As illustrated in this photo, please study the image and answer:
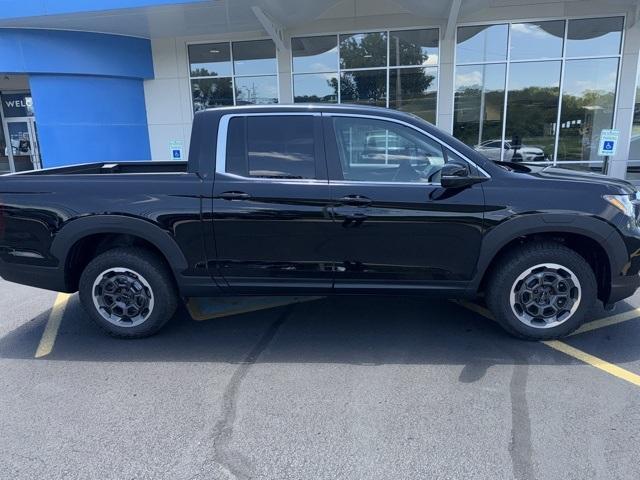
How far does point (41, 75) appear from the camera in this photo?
12.1m

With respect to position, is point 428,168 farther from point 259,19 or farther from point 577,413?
point 259,19

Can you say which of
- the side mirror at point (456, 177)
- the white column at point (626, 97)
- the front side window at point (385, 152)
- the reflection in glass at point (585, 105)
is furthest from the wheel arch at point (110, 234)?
the white column at point (626, 97)

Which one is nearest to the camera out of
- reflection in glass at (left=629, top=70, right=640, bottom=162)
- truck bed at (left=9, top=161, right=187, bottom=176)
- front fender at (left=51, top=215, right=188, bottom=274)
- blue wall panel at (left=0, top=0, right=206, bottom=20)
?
front fender at (left=51, top=215, right=188, bottom=274)

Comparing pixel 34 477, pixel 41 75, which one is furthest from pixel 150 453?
pixel 41 75

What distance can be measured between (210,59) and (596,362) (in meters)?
12.5

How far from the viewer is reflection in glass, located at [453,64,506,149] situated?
1200 centimetres

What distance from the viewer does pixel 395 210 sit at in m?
3.62

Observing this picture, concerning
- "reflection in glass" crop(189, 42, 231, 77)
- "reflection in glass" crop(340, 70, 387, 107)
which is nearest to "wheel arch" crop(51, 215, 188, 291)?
"reflection in glass" crop(340, 70, 387, 107)

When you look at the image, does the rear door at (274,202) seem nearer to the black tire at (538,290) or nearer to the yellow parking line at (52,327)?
the black tire at (538,290)

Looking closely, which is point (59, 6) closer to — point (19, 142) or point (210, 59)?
point (210, 59)

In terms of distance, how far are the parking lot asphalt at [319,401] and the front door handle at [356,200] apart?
1.19 meters

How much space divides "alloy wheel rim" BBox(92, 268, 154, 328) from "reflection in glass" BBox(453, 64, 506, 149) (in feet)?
33.2

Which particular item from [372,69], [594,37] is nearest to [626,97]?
[594,37]

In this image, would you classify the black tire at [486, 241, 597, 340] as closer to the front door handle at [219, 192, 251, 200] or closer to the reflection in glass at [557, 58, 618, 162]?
the front door handle at [219, 192, 251, 200]
